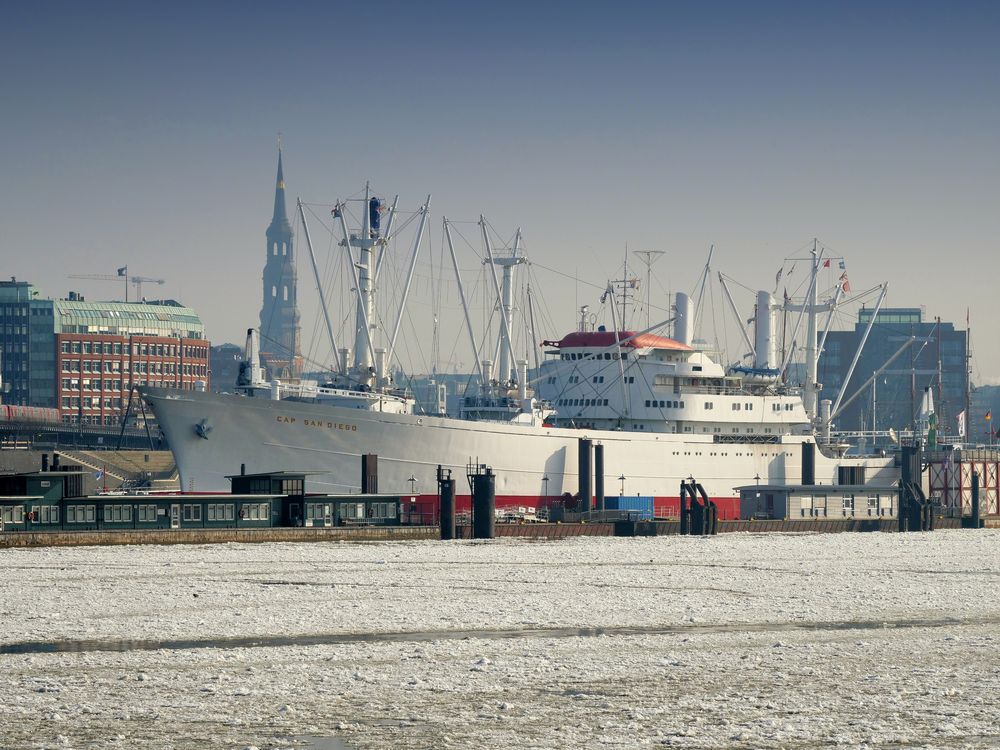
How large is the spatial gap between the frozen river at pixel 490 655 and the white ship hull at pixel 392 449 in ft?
81.3

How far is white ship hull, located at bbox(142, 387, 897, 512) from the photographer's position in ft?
263

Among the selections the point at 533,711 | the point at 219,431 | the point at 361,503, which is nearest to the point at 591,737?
the point at 533,711

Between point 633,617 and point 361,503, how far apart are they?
1276 inches

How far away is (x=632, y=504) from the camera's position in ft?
286

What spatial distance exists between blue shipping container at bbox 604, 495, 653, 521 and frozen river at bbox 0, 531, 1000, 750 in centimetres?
3069

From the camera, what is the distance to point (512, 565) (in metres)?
55.2

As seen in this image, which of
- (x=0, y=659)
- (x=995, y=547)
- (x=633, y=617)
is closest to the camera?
(x=0, y=659)

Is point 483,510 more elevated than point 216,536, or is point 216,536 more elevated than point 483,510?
point 483,510

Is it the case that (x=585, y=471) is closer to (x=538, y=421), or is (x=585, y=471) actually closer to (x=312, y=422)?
(x=538, y=421)

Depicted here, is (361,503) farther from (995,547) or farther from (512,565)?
(995,547)

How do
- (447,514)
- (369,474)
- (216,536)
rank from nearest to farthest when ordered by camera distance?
(216,536), (447,514), (369,474)

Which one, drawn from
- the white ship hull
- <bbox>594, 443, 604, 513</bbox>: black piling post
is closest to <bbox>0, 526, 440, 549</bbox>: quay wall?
the white ship hull

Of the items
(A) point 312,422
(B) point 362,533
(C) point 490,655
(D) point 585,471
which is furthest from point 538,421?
(C) point 490,655

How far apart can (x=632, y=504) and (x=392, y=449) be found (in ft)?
48.1
